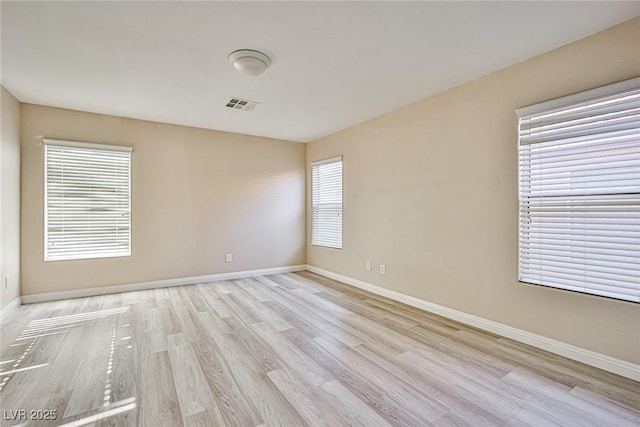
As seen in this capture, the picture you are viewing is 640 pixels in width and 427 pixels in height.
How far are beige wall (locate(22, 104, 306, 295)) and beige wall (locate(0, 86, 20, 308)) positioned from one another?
0.39ft

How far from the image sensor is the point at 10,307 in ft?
10.7

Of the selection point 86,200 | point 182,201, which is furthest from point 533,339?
point 86,200

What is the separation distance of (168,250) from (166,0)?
3508 millimetres

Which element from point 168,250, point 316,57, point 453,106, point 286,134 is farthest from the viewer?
point 286,134

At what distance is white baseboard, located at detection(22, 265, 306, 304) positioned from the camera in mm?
3680

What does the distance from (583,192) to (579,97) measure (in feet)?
2.38

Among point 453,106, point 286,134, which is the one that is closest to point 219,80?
point 286,134

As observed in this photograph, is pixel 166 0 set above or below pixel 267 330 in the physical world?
above

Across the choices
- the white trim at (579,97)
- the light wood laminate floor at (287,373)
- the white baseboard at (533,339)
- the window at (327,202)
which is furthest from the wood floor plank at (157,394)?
the white trim at (579,97)

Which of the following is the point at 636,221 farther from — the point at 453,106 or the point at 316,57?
the point at 316,57

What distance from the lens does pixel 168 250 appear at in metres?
4.41

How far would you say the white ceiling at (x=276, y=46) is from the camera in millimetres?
1912

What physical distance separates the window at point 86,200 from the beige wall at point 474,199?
135 inches

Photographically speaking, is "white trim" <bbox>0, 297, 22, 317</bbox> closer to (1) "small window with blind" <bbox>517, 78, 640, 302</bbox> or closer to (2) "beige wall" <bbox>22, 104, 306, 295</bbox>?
(2) "beige wall" <bbox>22, 104, 306, 295</bbox>
